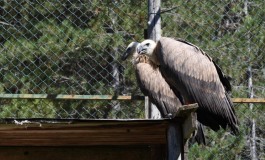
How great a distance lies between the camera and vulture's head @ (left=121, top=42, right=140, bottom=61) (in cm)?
604

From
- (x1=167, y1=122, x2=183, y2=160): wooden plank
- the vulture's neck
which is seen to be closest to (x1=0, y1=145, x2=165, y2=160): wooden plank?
(x1=167, y1=122, x2=183, y2=160): wooden plank

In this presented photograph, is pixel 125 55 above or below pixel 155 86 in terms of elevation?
above

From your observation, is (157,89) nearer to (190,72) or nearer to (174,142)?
(190,72)

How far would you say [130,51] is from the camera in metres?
6.05

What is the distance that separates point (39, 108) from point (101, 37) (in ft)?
2.66

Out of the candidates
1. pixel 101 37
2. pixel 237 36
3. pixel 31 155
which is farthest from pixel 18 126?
pixel 237 36

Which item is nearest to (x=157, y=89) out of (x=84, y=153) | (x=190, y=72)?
(x=190, y=72)

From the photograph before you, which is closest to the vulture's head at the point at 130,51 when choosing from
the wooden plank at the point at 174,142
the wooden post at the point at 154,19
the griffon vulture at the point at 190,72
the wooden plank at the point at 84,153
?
the griffon vulture at the point at 190,72

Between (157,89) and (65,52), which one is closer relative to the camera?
(157,89)

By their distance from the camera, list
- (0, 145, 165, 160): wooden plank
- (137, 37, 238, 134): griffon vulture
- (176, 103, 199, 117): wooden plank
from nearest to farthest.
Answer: (176, 103, 199, 117): wooden plank < (0, 145, 165, 160): wooden plank < (137, 37, 238, 134): griffon vulture

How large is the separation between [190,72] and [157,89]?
0.30 metres

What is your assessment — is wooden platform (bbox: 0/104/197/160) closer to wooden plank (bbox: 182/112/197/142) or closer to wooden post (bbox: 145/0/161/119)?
wooden plank (bbox: 182/112/197/142)

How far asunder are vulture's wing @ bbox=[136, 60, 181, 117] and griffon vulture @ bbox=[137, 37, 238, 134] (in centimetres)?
7

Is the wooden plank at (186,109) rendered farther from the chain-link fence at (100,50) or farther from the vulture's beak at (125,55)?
the vulture's beak at (125,55)
